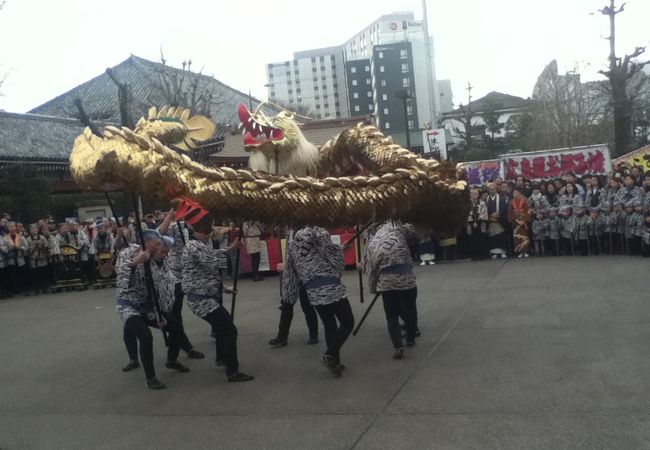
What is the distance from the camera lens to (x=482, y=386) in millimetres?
5008

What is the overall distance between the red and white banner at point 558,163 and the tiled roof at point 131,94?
18.6 meters

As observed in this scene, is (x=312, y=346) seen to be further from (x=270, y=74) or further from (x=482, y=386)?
(x=270, y=74)

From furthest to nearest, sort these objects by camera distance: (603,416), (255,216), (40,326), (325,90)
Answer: (325,90) → (40,326) → (255,216) → (603,416)

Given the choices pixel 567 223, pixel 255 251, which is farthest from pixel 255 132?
pixel 567 223

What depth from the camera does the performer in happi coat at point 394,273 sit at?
625 centimetres

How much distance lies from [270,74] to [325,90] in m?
10.2

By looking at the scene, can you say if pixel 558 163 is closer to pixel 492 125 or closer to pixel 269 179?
pixel 269 179

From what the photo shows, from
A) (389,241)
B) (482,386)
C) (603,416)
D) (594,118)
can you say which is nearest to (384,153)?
(389,241)

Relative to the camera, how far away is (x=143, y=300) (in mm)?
6133

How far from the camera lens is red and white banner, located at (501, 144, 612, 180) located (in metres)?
15.2

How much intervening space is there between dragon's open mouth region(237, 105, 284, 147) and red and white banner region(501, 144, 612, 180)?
11566mm

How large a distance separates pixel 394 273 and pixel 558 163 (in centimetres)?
1085

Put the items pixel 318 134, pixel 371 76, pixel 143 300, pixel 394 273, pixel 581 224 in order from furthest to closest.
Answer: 1. pixel 371 76
2. pixel 318 134
3. pixel 581 224
4. pixel 394 273
5. pixel 143 300

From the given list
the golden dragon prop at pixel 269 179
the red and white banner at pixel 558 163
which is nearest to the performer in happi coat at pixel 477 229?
the red and white banner at pixel 558 163
